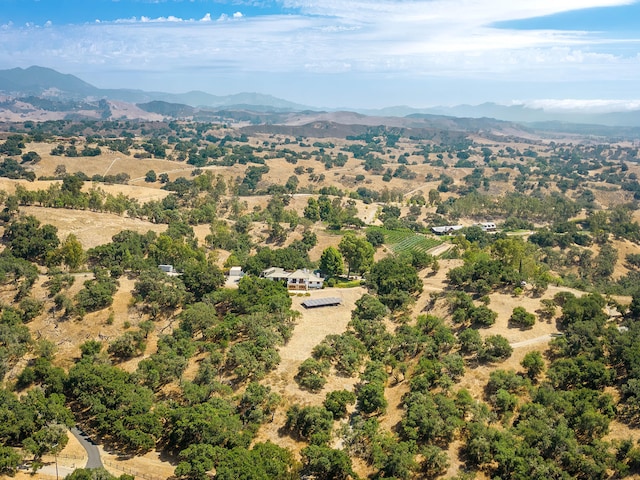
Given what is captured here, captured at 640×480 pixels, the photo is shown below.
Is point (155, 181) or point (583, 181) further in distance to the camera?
point (583, 181)

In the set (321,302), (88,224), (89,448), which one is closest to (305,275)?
(321,302)

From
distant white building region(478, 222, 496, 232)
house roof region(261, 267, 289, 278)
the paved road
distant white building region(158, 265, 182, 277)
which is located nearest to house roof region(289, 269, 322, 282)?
house roof region(261, 267, 289, 278)

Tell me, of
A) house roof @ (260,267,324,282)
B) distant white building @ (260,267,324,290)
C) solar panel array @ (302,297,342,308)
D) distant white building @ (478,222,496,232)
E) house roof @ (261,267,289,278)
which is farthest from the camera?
distant white building @ (478,222,496,232)

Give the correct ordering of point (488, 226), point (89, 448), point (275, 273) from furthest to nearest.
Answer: point (488, 226), point (275, 273), point (89, 448)

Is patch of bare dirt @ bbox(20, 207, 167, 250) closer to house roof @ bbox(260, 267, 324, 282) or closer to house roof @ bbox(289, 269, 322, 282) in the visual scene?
house roof @ bbox(260, 267, 324, 282)

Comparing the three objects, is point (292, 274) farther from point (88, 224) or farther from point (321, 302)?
point (88, 224)

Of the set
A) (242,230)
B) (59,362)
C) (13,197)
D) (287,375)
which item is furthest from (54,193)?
(287,375)

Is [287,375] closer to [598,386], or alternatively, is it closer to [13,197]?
[598,386]
